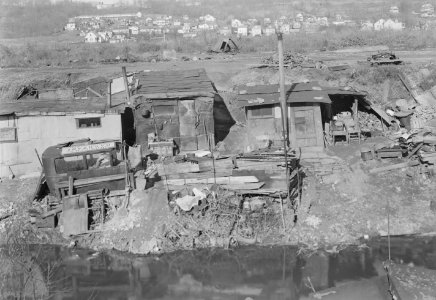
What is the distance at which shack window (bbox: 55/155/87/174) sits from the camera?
→ 1605 centimetres

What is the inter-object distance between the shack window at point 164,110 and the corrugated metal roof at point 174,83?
2.03 feet

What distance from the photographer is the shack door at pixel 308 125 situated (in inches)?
758

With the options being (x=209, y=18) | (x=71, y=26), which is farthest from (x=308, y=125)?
(x=209, y=18)

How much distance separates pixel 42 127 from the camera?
18.5 metres

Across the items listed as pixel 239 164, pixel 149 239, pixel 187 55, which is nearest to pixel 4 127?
pixel 149 239

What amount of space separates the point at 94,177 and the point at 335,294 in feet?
27.5

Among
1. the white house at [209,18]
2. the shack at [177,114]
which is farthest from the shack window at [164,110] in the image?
the white house at [209,18]

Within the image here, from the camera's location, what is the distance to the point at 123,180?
1619 centimetres

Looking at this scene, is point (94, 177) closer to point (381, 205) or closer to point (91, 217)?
point (91, 217)

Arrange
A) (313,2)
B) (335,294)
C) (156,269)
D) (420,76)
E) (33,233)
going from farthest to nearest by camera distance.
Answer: (313,2) < (420,76) < (33,233) < (156,269) < (335,294)

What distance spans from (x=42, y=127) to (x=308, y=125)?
33.3 feet

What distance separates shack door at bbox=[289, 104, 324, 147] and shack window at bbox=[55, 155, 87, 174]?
817cm

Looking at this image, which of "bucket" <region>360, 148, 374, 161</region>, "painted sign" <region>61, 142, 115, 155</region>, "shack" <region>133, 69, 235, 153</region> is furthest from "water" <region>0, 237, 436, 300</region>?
"shack" <region>133, 69, 235, 153</region>

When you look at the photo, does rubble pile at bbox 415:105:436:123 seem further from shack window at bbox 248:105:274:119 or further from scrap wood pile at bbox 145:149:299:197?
scrap wood pile at bbox 145:149:299:197
